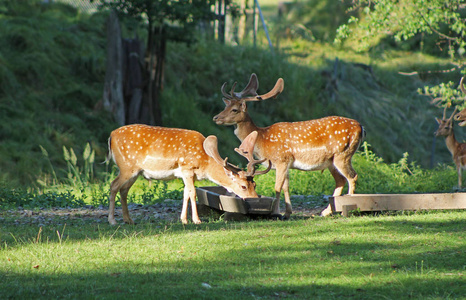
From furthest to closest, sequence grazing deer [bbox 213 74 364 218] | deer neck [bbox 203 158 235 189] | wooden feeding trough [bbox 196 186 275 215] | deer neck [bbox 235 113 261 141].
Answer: deer neck [bbox 235 113 261 141] < grazing deer [bbox 213 74 364 218] < deer neck [bbox 203 158 235 189] < wooden feeding trough [bbox 196 186 275 215]

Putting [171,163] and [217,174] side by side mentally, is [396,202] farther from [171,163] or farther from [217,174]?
[171,163]

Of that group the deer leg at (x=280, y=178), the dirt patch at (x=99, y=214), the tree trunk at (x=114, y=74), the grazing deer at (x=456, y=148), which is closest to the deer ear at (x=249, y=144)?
the deer leg at (x=280, y=178)

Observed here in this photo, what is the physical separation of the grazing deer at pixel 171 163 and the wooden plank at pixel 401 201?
132 cm

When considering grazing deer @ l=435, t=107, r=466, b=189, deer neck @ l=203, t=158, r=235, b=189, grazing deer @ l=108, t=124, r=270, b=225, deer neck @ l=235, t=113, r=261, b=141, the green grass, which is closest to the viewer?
the green grass

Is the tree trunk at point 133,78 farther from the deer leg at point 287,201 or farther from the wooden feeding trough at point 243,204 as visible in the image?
the wooden feeding trough at point 243,204

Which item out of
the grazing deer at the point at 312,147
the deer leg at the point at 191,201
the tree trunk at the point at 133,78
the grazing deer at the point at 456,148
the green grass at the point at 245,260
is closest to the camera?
A: the green grass at the point at 245,260

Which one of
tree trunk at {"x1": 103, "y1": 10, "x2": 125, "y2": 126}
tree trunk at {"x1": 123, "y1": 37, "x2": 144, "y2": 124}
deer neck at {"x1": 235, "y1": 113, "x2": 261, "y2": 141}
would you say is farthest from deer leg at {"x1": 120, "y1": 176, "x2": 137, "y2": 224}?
tree trunk at {"x1": 123, "y1": 37, "x2": 144, "y2": 124}

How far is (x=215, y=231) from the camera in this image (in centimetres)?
803

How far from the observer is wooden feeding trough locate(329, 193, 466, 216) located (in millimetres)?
8953

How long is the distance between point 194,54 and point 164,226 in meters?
14.9

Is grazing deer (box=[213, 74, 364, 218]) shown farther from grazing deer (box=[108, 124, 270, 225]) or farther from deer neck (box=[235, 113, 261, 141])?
grazing deer (box=[108, 124, 270, 225])

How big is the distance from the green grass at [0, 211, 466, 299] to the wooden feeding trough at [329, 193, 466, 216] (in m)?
0.30

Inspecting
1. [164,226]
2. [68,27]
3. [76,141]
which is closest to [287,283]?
[164,226]

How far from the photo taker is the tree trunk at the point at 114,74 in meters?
17.5
